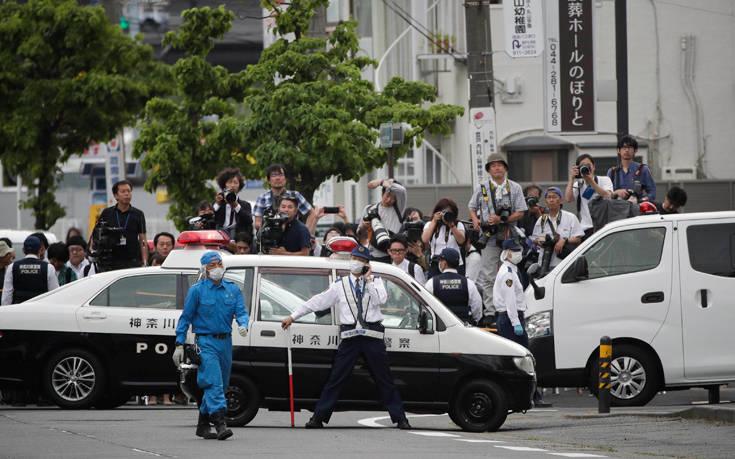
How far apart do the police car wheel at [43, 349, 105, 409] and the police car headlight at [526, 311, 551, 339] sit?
16.2 feet

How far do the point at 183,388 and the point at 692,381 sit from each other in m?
5.85

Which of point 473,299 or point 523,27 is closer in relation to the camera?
point 473,299

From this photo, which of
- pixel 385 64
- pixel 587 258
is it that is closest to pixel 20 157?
pixel 385 64

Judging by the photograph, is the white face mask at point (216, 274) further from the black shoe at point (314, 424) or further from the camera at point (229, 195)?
the camera at point (229, 195)

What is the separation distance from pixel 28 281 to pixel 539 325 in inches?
252

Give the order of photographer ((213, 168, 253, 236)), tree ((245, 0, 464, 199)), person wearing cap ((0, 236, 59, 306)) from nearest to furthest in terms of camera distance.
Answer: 1. person wearing cap ((0, 236, 59, 306))
2. photographer ((213, 168, 253, 236))
3. tree ((245, 0, 464, 199))

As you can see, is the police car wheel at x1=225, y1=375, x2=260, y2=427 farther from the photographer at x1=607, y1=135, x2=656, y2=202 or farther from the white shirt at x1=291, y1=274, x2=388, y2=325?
the photographer at x1=607, y1=135, x2=656, y2=202

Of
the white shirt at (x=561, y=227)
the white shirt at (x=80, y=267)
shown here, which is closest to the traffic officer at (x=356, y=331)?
the white shirt at (x=561, y=227)

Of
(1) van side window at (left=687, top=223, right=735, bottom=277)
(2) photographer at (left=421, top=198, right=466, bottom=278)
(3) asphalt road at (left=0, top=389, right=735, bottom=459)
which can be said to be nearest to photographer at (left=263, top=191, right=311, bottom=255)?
(2) photographer at (left=421, top=198, right=466, bottom=278)

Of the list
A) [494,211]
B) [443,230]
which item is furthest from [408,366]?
[443,230]

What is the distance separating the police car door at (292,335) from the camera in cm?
1389

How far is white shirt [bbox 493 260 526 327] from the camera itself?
1612 centimetres

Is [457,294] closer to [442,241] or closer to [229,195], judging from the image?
[442,241]

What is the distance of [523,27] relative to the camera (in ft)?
67.6
